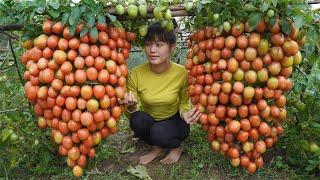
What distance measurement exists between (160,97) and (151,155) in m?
0.50

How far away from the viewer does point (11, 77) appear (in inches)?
127

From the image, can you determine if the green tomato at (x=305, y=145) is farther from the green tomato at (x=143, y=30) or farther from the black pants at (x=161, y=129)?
the green tomato at (x=143, y=30)

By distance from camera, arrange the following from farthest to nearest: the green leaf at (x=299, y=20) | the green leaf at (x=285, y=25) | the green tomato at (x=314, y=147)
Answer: the green tomato at (x=314, y=147) < the green leaf at (x=285, y=25) < the green leaf at (x=299, y=20)

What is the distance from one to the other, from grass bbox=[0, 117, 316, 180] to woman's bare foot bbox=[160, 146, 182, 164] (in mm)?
40

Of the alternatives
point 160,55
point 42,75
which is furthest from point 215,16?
point 42,75

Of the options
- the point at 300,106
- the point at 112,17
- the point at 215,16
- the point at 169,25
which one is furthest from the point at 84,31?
the point at 300,106

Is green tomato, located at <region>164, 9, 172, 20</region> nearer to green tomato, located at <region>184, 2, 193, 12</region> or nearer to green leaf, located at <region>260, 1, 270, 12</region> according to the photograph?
green tomato, located at <region>184, 2, 193, 12</region>

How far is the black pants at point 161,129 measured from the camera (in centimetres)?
338

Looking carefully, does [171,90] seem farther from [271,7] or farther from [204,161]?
[271,7]

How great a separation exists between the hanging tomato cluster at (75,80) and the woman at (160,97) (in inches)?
16.1

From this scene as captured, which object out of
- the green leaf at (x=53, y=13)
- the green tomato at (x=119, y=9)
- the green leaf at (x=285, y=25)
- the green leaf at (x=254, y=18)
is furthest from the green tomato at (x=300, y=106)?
the green leaf at (x=53, y=13)

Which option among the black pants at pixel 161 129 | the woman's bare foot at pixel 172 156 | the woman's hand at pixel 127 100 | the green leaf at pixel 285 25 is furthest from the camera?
the woman's bare foot at pixel 172 156

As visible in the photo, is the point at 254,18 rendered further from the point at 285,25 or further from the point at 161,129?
the point at 161,129

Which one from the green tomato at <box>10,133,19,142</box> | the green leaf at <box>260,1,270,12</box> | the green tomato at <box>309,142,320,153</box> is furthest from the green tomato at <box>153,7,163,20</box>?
the green tomato at <box>309,142,320,153</box>
